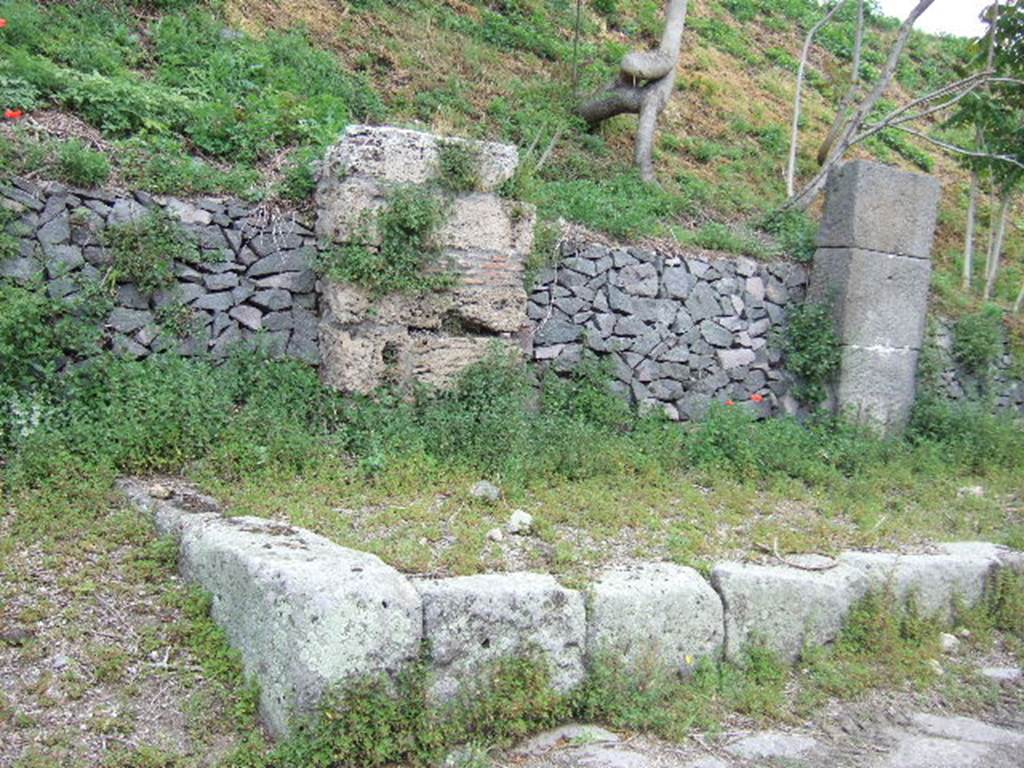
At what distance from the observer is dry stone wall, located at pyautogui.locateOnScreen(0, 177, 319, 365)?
19.1ft

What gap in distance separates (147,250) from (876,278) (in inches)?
255

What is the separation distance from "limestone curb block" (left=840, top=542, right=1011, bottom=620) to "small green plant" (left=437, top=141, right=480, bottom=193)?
3831 mm

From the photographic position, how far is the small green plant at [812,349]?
814 centimetres

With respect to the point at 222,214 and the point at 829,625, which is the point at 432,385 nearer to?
the point at 222,214

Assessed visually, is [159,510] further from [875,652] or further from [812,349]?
[812,349]

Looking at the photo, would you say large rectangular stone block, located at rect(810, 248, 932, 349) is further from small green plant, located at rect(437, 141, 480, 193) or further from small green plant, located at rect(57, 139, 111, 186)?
small green plant, located at rect(57, 139, 111, 186)

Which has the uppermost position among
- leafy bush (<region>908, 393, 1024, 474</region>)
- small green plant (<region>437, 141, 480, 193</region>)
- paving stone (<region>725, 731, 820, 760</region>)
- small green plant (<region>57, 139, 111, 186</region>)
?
small green plant (<region>437, 141, 480, 193</region>)

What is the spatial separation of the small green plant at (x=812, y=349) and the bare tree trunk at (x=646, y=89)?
2688 mm

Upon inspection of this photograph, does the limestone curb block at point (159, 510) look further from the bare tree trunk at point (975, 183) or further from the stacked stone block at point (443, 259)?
the bare tree trunk at point (975, 183)

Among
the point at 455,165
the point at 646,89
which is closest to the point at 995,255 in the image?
the point at 646,89

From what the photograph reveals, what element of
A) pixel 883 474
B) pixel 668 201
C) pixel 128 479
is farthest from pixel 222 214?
pixel 883 474

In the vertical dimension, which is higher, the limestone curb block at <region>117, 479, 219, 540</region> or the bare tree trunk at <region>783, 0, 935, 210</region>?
the bare tree trunk at <region>783, 0, 935, 210</region>

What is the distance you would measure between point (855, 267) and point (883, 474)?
7.16 feet

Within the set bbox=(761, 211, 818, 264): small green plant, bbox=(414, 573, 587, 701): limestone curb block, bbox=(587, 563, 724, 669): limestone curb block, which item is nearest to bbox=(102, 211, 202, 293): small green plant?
bbox=(414, 573, 587, 701): limestone curb block
